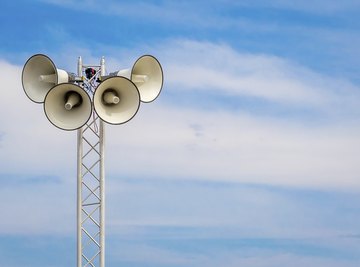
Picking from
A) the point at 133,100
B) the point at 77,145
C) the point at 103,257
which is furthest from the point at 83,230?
the point at 133,100

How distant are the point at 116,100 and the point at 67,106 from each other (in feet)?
3.24

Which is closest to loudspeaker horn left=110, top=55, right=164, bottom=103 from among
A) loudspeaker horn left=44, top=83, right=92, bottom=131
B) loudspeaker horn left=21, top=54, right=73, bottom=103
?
loudspeaker horn left=44, top=83, right=92, bottom=131

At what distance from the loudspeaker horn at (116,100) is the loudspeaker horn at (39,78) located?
113 centimetres

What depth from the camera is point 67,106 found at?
48.8 ft

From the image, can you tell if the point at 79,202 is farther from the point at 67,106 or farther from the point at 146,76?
the point at 146,76

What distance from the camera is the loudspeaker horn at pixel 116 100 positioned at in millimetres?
14906

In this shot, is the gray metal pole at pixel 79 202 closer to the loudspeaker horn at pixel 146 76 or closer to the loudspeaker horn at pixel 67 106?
the loudspeaker horn at pixel 67 106

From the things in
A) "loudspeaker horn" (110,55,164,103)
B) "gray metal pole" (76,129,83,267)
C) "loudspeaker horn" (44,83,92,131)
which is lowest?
"gray metal pole" (76,129,83,267)

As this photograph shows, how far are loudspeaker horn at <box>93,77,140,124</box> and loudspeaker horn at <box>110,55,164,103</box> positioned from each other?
662mm

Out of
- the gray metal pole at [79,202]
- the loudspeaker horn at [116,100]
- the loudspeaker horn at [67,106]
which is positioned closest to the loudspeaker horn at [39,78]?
the loudspeaker horn at [67,106]

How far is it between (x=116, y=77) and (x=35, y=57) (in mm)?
1941

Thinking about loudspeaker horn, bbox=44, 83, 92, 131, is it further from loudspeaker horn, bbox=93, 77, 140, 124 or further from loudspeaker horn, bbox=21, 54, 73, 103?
loudspeaker horn, bbox=21, 54, 73, 103

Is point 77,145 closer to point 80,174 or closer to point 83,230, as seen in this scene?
point 80,174

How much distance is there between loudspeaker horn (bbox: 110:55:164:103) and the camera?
15.6 meters
